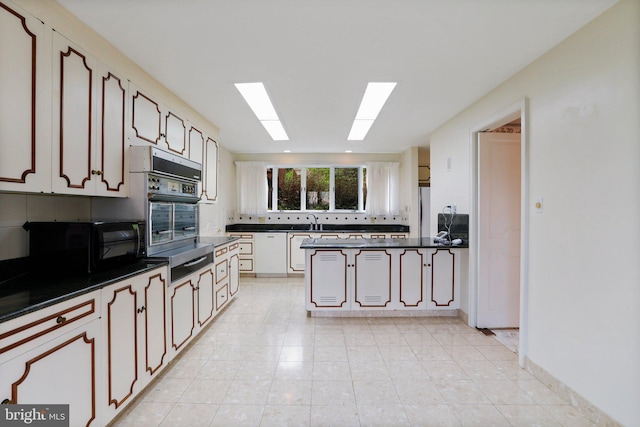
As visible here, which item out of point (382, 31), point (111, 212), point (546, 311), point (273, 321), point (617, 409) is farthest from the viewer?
point (273, 321)

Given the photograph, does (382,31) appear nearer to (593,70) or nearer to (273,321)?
(593,70)

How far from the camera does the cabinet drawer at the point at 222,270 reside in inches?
127

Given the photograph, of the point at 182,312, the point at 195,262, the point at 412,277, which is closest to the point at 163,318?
the point at 182,312

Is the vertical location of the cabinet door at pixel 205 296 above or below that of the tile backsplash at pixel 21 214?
below

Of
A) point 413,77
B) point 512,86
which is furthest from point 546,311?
point 413,77

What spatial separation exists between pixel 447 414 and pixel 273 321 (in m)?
2.02

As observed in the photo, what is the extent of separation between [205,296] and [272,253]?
2485 millimetres

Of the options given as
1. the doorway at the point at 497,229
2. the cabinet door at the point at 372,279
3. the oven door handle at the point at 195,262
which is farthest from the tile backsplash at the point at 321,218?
the oven door handle at the point at 195,262

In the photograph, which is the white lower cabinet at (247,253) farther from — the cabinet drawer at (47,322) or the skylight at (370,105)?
the cabinet drawer at (47,322)

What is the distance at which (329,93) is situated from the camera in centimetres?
278

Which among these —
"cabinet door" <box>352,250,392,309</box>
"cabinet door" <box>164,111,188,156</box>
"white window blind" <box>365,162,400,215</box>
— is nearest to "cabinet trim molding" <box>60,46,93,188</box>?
"cabinet door" <box>164,111,188,156</box>

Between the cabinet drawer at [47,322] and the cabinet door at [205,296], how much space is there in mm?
1281

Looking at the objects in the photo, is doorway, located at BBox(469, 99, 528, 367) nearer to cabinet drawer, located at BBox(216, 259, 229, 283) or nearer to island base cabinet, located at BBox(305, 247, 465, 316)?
island base cabinet, located at BBox(305, 247, 465, 316)

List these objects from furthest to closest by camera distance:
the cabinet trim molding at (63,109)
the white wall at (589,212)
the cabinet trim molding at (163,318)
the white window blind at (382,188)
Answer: the white window blind at (382,188) → the cabinet trim molding at (163,318) → the cabinet trim molding at (63,109) → the white wall at (589,212)
